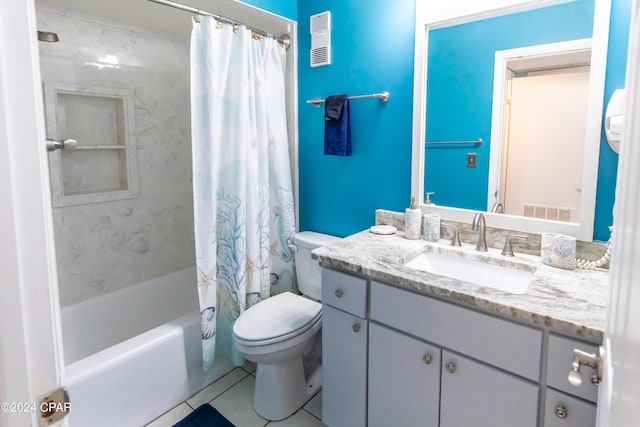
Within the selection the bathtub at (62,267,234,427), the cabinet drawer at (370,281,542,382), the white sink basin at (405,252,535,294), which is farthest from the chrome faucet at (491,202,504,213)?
the bathtub at (62,267,234,427)

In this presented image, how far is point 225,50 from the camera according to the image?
6.31 ft

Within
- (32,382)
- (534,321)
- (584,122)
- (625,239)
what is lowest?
(534,321)

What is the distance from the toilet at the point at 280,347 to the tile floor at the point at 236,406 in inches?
1.7

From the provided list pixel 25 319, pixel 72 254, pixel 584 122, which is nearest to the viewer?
pixel 25 319

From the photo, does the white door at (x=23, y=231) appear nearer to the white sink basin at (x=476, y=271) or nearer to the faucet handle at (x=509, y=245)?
the white sink basin at (x=476, y=271)

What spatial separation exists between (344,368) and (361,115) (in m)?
1.32

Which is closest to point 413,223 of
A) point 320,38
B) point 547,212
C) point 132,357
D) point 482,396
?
point 547,212

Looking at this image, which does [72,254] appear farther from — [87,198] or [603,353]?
[603,353]

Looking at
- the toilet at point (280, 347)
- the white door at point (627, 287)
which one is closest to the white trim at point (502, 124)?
the white door at point (627, 287)

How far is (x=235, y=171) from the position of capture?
202 centimetres

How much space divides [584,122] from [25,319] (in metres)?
1.73

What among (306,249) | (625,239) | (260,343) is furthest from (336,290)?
(625,239)

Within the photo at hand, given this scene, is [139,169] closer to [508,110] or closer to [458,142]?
[458,142]

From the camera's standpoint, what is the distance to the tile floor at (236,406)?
1823 millimetres
